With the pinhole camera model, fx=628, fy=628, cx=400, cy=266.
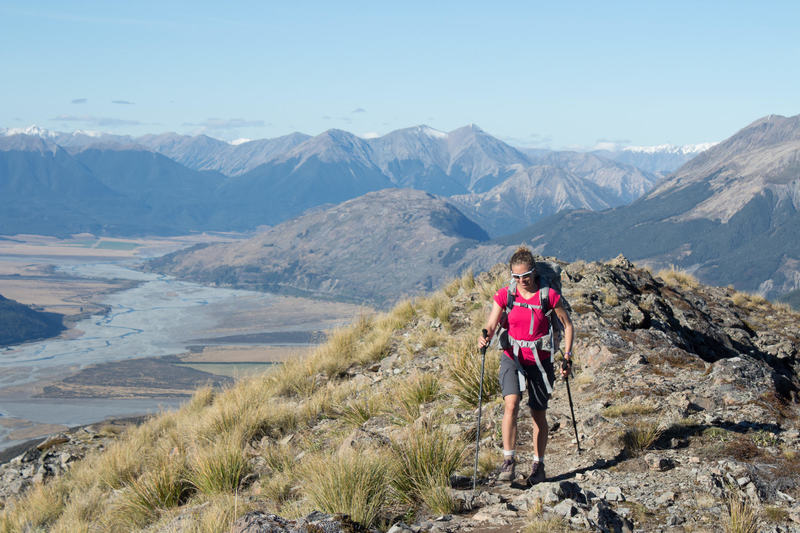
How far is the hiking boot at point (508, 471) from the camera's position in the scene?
22.4 feet

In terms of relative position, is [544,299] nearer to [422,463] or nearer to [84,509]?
[422,463]

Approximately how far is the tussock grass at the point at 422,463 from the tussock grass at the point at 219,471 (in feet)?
8.34

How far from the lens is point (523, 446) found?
8.20 metres

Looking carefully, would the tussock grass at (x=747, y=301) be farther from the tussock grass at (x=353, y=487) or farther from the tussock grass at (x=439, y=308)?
the tussock grass at (x=353, y=487)

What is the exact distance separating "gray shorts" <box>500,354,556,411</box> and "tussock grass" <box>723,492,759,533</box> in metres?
1.99

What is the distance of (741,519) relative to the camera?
5.01 meters

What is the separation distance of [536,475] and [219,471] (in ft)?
14.0

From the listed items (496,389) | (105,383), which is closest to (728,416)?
(496,389)

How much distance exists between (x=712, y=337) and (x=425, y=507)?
483 inches

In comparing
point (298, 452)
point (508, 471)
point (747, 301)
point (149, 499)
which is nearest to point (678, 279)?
point (747, 301)

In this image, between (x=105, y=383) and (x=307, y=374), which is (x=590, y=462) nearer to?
(x=307, y=374)

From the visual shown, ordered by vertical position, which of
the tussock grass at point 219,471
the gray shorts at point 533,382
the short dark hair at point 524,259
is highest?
the short dark hair at point 524,259

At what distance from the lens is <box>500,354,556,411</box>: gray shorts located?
22.4 feet

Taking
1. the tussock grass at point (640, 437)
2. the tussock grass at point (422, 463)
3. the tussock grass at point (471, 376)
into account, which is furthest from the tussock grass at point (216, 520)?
the tussock grass at point (640, 437)
